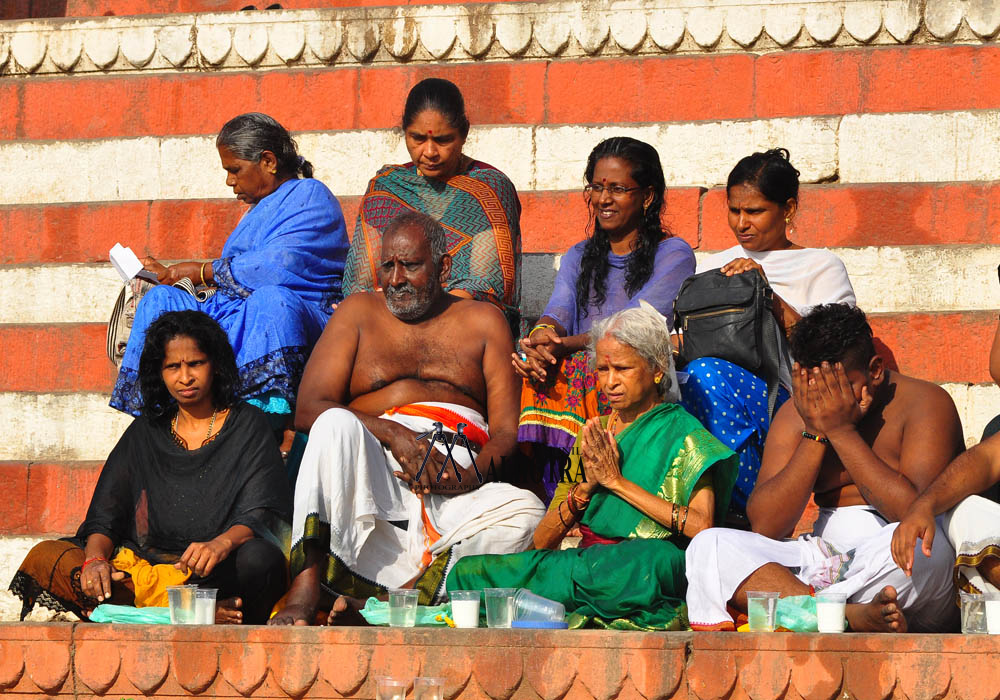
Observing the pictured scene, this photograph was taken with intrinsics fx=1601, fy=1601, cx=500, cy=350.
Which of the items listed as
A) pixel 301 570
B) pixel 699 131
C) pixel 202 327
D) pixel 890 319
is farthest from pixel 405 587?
pixel 699 131

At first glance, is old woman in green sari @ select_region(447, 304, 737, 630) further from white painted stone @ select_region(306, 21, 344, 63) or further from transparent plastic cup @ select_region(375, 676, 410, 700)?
white painted stone @ select_region(306, 21, 344, 63)

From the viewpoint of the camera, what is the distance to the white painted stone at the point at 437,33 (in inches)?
372

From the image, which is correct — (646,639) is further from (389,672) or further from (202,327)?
(202,327)

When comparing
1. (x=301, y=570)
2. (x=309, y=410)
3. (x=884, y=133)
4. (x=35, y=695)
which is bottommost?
(x=35, y=695)

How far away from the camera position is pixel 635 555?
5.65 m

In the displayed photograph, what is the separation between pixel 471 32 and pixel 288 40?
112 cm

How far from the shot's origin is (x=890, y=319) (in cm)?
756

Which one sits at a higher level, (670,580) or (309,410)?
(309,410)

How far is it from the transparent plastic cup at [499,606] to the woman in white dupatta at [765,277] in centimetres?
136

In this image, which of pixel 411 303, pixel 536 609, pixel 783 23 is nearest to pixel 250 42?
Answer: pixel 783 23

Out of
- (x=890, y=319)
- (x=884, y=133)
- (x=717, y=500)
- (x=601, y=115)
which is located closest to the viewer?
(x=717, y=500)

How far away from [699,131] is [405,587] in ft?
11.8

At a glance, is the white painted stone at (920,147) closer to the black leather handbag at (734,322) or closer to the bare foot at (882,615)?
the black leather handbag at (734,322)

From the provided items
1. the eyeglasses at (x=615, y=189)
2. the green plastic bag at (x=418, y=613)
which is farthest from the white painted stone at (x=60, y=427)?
the eyeglasses at (x=615, y=189)
